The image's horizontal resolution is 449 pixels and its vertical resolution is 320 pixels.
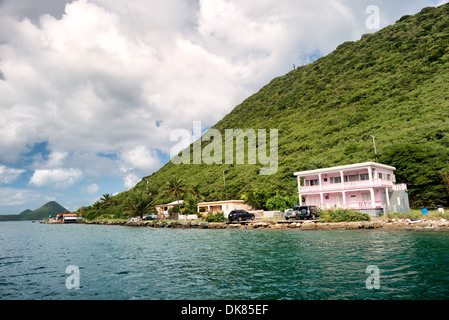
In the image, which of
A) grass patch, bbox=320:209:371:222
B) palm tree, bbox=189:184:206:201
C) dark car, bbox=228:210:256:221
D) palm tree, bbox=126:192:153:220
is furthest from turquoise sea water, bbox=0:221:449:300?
palm tree, bbox=126:192:153:220

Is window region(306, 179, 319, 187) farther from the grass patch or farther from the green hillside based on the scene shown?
the grass patch

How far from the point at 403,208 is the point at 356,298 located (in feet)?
116

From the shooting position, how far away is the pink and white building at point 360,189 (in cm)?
3638

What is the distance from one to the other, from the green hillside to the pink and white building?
3.48m

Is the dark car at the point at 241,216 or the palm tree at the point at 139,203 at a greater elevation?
the palm tree at the point at 139,203

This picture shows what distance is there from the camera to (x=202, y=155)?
398 feet

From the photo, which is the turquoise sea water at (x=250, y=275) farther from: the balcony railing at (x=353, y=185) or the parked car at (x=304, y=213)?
the balcony railing at (x=353, y=185)

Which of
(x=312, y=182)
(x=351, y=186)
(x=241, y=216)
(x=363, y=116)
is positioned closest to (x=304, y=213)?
(x=351, y=186)

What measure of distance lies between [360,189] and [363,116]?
48.3 meters

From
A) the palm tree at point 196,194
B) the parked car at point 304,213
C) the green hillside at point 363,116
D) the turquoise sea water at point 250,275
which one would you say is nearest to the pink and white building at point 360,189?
the parked car at point 304,213

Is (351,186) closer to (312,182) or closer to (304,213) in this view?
(312,182)

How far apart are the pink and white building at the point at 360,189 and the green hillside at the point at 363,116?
3475 mm

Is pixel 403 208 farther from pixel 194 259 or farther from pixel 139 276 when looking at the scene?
pixel 139 276

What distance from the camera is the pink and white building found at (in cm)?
3638
